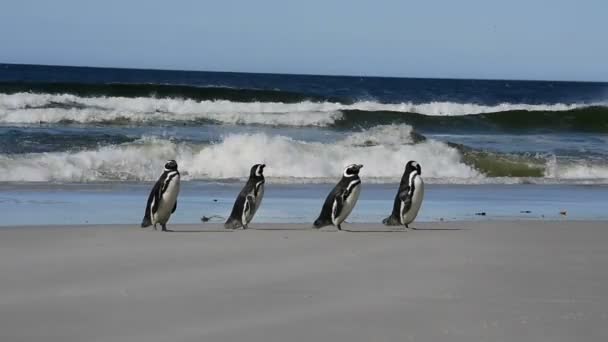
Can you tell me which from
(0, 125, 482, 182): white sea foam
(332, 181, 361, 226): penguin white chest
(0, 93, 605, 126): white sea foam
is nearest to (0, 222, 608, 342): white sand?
(332, 181, 361, 226): penguin white chest

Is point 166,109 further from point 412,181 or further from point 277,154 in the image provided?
point 412,181

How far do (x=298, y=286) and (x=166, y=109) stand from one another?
93.3 ft

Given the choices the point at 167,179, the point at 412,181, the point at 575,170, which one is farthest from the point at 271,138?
the point at 167,179

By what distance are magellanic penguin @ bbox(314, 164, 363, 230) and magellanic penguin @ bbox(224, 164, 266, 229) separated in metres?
0.63

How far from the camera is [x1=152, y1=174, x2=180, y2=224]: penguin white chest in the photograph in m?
9.59

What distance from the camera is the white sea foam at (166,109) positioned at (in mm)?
27266

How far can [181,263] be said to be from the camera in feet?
23.0

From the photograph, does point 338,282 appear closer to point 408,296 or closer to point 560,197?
point 408,296

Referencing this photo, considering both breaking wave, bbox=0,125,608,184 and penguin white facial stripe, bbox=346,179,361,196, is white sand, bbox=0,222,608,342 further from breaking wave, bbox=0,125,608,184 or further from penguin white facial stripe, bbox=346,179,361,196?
breaking wave, bbox=0,125,608,184

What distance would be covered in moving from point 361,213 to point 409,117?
67.3ft

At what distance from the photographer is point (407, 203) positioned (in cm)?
997

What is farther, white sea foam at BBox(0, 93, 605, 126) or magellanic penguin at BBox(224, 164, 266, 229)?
white sea foam at BBox(0, 93, 605, 126)

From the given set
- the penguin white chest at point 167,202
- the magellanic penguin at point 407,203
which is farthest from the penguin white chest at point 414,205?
the penguin white chest at point 167,202

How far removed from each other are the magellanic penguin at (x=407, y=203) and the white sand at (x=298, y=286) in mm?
1073
